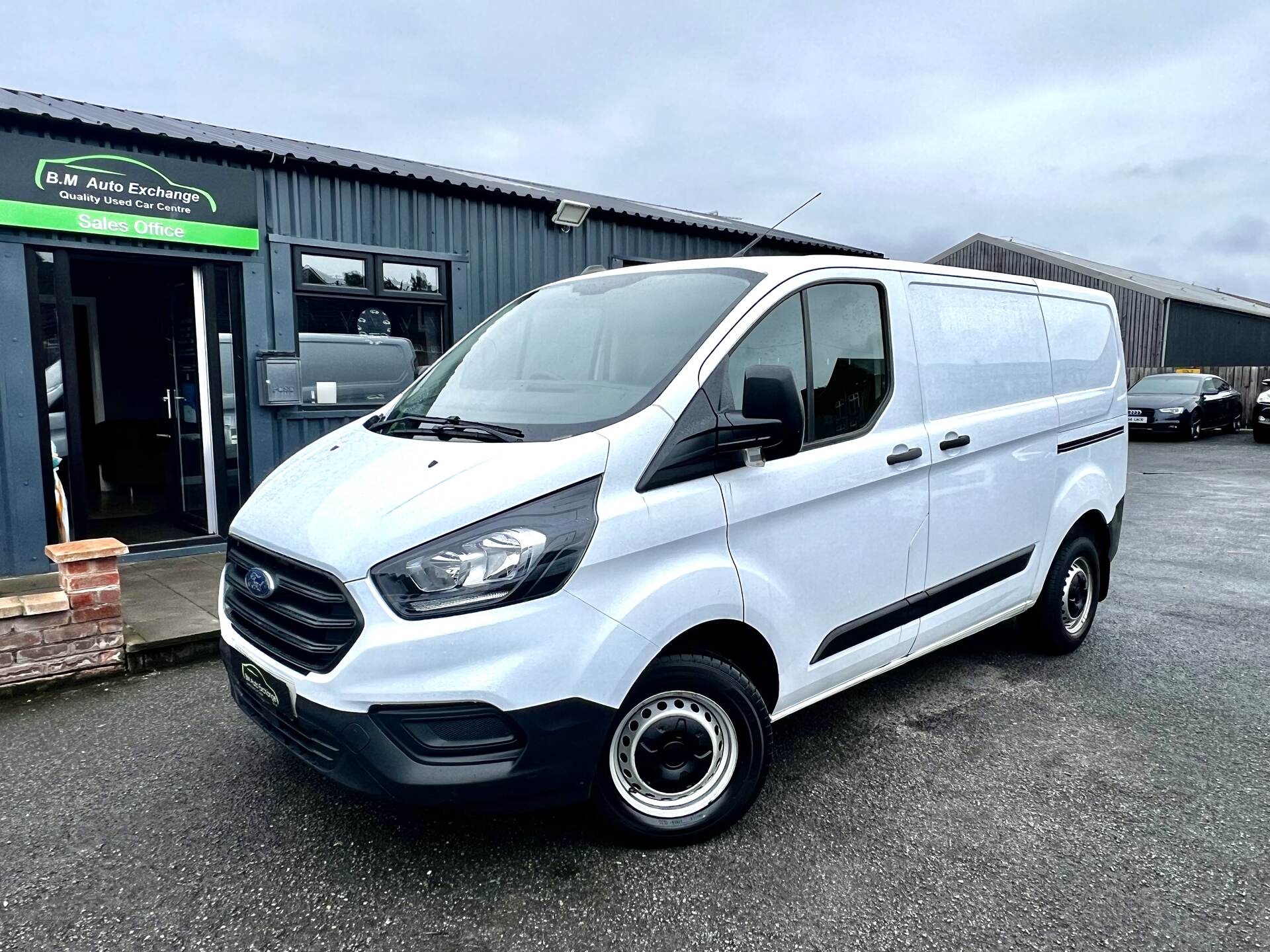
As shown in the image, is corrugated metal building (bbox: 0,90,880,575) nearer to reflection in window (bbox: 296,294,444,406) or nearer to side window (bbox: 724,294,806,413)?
reflection in window (bbox: 296,294,444,406)

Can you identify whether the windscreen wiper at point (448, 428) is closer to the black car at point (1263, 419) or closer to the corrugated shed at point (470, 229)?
the corrugated shed at point (470, 229)

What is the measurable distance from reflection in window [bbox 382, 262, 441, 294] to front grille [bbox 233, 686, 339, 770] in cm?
580

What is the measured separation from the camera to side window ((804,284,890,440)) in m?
3.26

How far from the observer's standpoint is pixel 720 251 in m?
10.8

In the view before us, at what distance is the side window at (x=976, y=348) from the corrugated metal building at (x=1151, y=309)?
2842 cm

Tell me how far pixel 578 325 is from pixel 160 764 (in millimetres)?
2456

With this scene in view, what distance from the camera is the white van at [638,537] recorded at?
242cm

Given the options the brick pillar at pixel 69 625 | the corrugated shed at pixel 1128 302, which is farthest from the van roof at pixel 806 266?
the corrugated shed at pixel 1128 302

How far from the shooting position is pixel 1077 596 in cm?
480

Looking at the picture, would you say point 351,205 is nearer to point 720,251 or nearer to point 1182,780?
point 720,251

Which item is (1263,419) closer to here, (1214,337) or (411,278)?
(411,278)

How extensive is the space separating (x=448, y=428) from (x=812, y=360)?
1379 mm

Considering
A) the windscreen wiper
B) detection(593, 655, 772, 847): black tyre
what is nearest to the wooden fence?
detection(593, 655, 772, 847): black tyre

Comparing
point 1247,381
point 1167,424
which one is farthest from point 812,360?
point 1247,381
